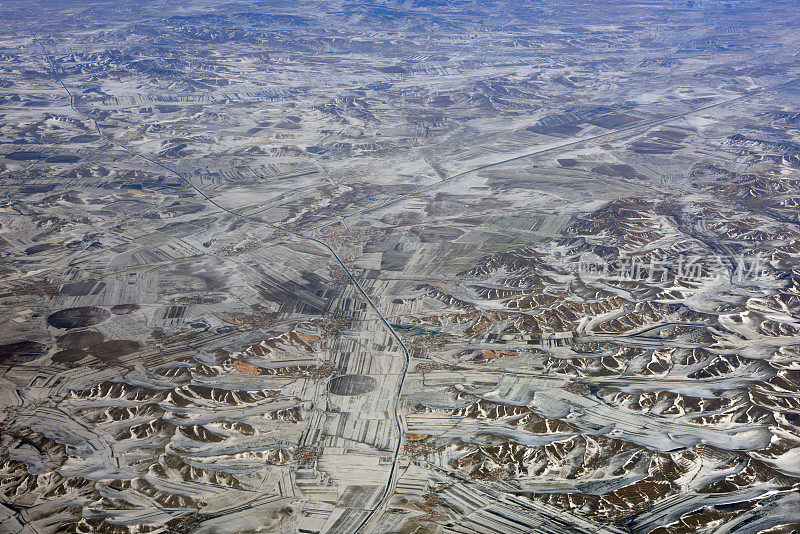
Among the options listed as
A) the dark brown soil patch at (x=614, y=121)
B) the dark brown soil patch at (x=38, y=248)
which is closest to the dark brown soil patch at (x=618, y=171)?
the dark brown soil patch at (x=614, y=121)

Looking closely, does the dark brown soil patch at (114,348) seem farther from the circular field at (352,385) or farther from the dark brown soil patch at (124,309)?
the circular field at (352,385)

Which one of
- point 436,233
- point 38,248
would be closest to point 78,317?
point 38,248

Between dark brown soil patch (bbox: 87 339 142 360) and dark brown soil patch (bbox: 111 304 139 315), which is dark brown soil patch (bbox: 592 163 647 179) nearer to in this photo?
dark brown soil patch (bbox: 111 304 139 315)

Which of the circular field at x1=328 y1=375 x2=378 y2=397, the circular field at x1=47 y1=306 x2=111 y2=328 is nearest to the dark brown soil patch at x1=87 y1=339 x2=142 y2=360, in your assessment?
the circular field at x1=47 y1=306 x2=111 y2=328

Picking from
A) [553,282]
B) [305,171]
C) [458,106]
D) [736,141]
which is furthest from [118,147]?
[736,141]

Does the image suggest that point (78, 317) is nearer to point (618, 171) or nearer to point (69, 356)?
point (69, 356)
